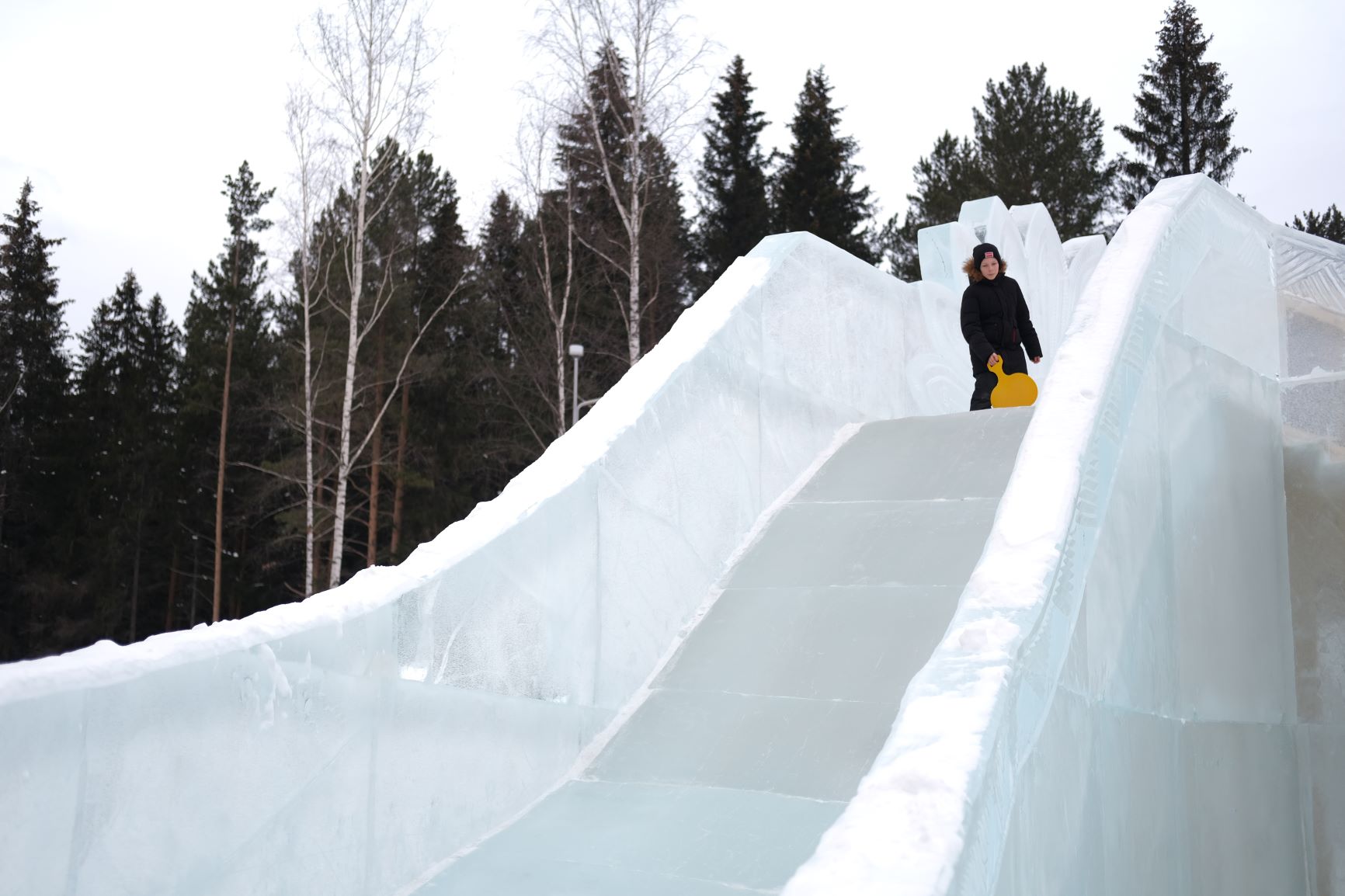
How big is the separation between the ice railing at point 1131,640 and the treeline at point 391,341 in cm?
1940

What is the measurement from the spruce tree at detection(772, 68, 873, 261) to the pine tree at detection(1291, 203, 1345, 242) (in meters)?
16.6

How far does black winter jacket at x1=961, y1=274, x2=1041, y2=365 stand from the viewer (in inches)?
255

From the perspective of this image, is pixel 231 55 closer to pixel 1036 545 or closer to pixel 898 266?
pixel 1036 545

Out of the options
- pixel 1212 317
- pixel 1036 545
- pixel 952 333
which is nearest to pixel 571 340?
pixel 952 333

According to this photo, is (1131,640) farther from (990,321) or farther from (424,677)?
(990,321)

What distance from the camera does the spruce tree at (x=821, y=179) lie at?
1419 inches

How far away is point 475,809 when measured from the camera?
3285 millimetres

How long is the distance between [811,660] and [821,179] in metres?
34.6

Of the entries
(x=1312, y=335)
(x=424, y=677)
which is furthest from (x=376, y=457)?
(x=424, y=677)

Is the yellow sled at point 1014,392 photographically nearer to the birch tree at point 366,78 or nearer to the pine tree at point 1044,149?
the birch tree at point 366,78

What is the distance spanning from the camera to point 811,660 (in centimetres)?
379

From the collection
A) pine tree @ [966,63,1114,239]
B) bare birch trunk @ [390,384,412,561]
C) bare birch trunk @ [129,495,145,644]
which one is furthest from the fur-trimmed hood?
bare birch trunk @ [129,495,145,644]

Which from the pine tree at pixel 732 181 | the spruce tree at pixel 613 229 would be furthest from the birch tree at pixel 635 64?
the pine tree at pixel 732 181

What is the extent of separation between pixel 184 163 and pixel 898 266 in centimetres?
2378
